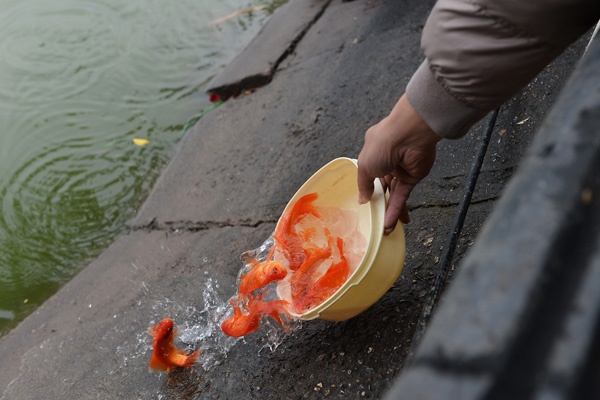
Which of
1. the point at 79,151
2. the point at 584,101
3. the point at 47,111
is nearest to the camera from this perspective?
the point at 584,101

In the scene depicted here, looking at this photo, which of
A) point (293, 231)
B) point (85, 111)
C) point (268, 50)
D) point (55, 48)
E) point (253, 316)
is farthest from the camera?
point (55, 48)

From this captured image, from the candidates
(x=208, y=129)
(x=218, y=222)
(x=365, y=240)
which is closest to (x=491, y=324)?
(x=365, y=240)

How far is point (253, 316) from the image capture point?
7.95ft

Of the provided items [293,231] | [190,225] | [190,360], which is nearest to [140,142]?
[190,225]

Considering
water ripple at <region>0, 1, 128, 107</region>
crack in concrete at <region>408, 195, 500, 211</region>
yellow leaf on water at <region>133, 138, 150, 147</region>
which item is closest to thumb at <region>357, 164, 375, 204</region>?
crack in concrete at <region>408, 195, 500, 211</region>

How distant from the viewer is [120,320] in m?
3.42

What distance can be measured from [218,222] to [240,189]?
0.31 metres

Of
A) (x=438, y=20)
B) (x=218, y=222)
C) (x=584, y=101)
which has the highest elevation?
(x=584, y=101)

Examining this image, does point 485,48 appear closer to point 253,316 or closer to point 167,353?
point 253,316

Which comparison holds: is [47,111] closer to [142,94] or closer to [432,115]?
[142,94]

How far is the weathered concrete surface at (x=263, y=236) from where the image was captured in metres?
2.43

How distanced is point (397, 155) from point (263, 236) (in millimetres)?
1535

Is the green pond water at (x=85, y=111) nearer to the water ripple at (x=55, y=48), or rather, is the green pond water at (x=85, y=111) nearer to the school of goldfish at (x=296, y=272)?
the water ripple at (x=55, y=48)

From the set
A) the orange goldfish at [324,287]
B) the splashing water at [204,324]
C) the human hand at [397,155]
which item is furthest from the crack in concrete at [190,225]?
the human hand at [397,155]
